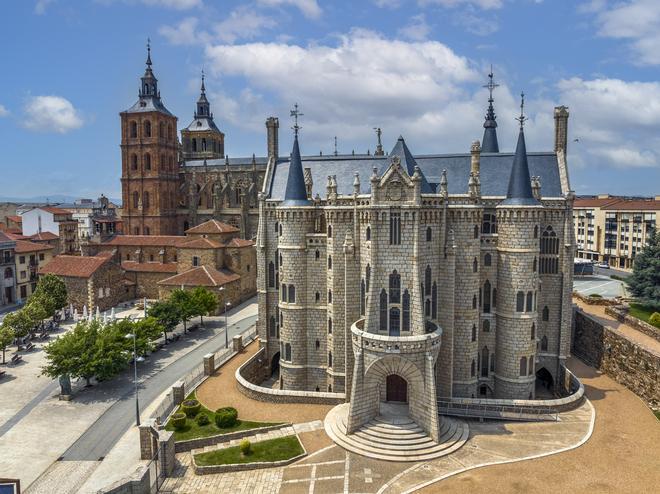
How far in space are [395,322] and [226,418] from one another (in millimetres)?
13209

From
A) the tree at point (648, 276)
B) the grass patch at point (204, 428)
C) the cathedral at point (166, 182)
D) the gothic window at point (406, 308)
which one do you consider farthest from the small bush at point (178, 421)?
the cathedral at point (166, 182)

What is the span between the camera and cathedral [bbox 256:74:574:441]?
31.8 metres

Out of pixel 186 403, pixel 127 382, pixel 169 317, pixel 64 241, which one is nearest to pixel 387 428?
pixel 186 403

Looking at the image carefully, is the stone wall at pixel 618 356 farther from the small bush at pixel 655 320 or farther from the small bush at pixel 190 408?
the small bush at pixel 190 408

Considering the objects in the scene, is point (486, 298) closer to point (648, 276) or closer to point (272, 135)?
point (272, 135)

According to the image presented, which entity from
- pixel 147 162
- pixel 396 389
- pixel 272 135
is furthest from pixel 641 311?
pixel 147 162

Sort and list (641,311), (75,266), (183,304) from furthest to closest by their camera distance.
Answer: (75,266) → (641,311) → (183,304)

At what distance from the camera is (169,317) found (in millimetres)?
50469

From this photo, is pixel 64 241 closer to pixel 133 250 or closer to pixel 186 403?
pixel 133 250

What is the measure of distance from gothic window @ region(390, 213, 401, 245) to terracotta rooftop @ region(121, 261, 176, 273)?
159ft

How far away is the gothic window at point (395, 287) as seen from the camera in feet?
106

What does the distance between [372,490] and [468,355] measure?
1418cm

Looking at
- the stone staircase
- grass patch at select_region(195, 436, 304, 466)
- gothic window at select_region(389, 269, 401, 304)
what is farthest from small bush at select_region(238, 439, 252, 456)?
gothic window at select_region(389, 269, 401, 304)

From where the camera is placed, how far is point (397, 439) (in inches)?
1172
